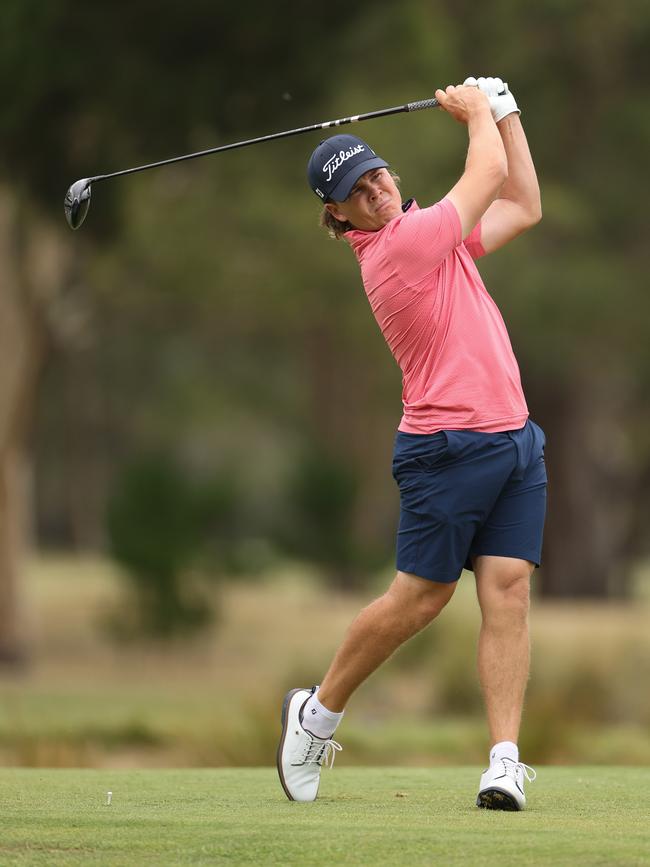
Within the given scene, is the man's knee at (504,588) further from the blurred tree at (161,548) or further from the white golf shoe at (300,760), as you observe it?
the blurred tree at (161,548)

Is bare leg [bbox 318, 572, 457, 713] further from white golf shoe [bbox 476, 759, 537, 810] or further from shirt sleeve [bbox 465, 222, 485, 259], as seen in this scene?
shirt sleeve [bbox 465, 222, 485, 259]

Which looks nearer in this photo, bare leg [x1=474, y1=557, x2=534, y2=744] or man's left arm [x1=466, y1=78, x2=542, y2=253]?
bare leg [x1=474, y1=557, x2=534, y2=744]

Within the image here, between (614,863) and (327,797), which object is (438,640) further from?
(614,863)

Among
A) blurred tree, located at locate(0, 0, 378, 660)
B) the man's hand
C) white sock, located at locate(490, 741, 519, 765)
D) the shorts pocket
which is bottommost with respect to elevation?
white sock, located at locate(490, 741, 519, 765)

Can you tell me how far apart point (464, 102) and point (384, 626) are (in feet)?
5.50

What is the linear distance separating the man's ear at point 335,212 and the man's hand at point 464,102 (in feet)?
1.60

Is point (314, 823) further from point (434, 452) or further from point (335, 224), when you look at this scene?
point (335, 224)

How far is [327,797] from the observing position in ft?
18.0

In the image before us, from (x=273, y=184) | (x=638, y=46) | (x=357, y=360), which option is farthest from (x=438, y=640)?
(x=357, y=360)

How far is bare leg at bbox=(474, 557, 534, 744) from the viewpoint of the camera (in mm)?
5145

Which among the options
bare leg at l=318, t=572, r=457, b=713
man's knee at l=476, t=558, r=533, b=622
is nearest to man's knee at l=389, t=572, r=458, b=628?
bare leg at l=318, t=572, r=457, b=713

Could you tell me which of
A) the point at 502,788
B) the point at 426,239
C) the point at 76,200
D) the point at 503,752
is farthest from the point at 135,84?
the point at 502,788

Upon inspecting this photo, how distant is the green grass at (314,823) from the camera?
392 cm

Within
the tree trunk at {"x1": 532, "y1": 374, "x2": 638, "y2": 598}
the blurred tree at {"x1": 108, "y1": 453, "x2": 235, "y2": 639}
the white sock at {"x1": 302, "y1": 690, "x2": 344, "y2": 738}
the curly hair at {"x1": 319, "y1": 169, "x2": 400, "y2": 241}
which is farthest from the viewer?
the tree trunk at {"x1": 532, "y1": 374, "x2": 638, "y2": 598}
